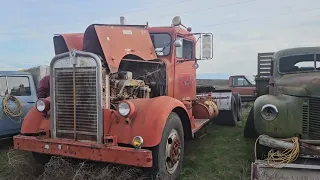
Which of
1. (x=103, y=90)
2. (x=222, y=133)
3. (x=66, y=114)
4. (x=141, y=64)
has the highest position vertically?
(x=141, y=64)

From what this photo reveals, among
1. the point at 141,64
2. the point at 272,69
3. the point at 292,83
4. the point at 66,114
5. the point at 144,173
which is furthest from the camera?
the point at 272,69

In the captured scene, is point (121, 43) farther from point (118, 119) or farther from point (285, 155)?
point (285, 155)

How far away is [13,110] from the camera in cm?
700

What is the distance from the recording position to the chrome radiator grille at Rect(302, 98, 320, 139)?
4.47 meters

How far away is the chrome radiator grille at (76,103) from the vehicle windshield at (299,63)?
393cm

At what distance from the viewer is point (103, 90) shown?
452 cm

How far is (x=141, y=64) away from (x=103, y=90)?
55.4 inches

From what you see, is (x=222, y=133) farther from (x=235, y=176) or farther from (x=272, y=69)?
(x=235, y=176)

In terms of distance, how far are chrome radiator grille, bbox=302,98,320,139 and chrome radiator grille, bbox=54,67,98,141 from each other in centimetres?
293

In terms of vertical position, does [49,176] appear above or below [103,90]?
below

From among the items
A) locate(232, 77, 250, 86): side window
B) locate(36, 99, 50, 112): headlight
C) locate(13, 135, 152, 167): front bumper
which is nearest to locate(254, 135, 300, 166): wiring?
locate(13, 135, 152, 167): front bumper

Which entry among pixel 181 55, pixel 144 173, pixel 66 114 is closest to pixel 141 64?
pixel 181 55

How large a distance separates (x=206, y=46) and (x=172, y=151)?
2.38 meters

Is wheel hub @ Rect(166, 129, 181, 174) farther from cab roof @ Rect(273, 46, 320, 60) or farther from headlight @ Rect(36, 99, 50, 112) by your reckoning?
cab roof @ Rect(273, 46, 320, 60)
